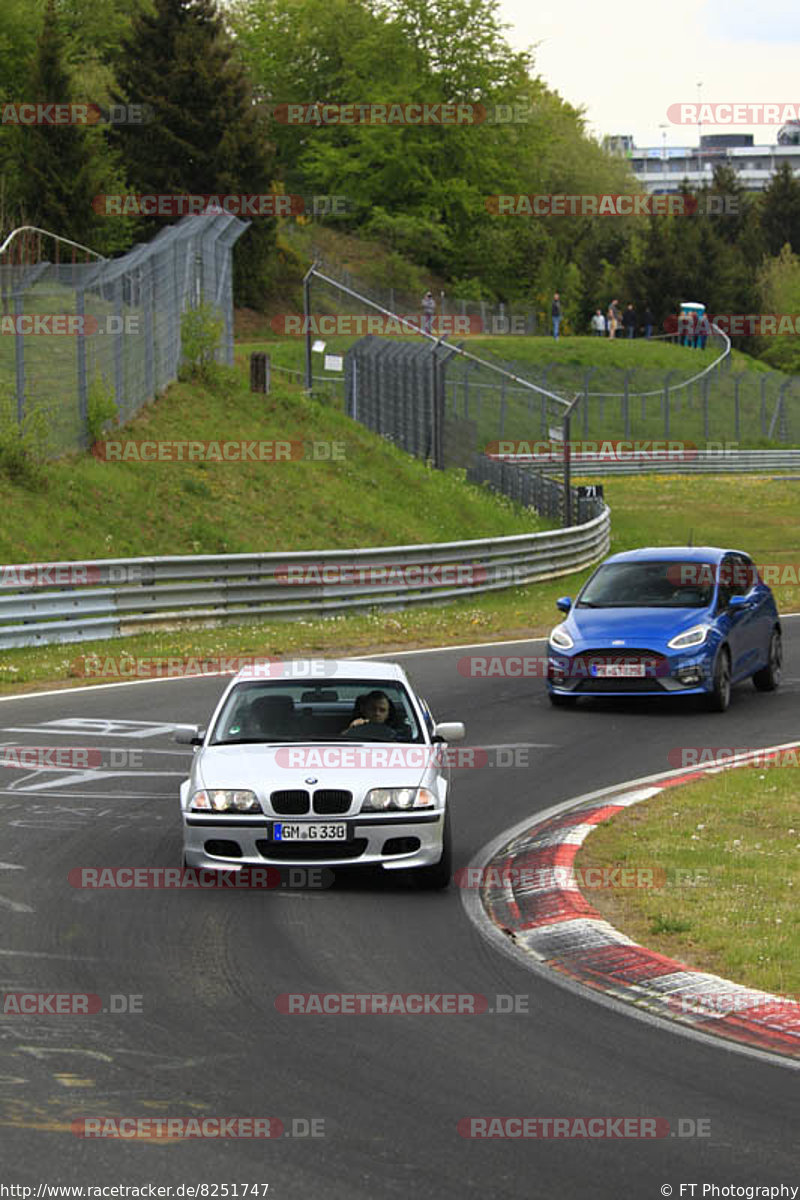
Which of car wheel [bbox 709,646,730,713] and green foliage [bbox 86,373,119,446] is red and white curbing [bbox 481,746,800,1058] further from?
green foliage [bbox 86,373,119,446]

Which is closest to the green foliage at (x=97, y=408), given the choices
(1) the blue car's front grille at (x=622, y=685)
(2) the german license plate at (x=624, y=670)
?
(1) the blue car's front grille at (x=622, y=685)

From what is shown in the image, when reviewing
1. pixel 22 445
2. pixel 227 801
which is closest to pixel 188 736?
pixel 227 801

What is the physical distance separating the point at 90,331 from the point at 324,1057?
24.7 m

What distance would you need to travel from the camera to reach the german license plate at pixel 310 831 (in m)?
10.3

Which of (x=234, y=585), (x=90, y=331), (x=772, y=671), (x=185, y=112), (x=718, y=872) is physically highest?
(x=185, y=112)

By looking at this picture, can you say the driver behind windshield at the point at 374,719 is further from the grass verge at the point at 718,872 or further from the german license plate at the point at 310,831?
the grass verge at the point at 718,872

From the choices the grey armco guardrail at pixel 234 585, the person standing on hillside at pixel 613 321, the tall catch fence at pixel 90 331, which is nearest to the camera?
the grey armco guardrail at pixel 234 585

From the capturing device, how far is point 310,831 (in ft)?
33.7

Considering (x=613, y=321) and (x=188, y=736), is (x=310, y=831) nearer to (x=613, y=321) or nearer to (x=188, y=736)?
(x=188, y=736)

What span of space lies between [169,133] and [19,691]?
49.8m

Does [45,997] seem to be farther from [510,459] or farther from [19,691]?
[510,459]

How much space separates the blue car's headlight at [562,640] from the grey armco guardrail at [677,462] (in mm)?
42409

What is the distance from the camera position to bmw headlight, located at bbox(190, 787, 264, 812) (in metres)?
10.3

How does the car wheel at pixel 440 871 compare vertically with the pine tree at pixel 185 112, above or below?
below
